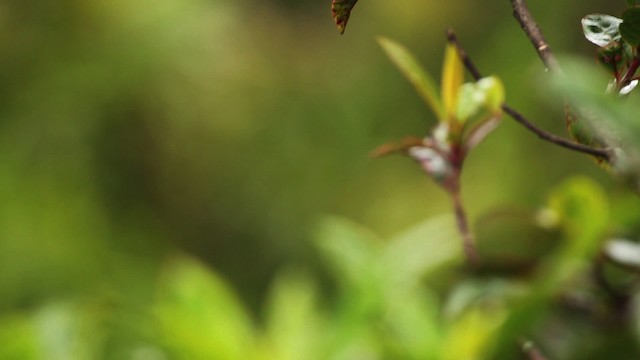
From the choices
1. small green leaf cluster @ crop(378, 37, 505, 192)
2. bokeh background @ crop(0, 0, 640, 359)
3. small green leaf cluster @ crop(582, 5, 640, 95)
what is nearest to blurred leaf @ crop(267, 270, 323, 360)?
small green leaf cluster @ crop(378, 37, 505, 192)

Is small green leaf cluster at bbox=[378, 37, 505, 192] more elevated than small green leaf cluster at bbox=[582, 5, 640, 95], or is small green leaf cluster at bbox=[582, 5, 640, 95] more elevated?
small green leaf cluster at bbox=[582, 5, 640, 95]

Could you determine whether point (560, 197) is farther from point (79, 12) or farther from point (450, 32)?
point (79, 12)

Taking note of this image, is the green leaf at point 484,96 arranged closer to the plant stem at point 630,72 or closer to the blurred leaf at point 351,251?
the plant stem at point 630,72

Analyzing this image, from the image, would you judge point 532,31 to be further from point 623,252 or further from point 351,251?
point 351,251

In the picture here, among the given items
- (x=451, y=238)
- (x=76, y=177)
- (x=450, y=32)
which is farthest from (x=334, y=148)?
(x=450, y=32)

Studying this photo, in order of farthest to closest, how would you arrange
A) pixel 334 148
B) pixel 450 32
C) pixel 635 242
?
pixel 334 148, pixel 635 242, pixel 450 32

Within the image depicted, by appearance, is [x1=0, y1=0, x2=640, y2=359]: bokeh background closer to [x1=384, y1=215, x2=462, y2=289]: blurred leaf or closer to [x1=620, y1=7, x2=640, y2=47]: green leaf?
[x1=384, y1=215, x2=462, y2=289]: blurred leaf

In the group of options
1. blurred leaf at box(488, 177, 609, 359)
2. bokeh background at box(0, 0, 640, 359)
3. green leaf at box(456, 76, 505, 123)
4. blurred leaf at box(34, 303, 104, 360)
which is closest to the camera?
green leaf at box(456, 76, 505, 123)

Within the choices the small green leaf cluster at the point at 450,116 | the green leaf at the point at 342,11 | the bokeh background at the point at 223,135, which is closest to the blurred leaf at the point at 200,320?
the small green leaf cluster at the point at 450,116
